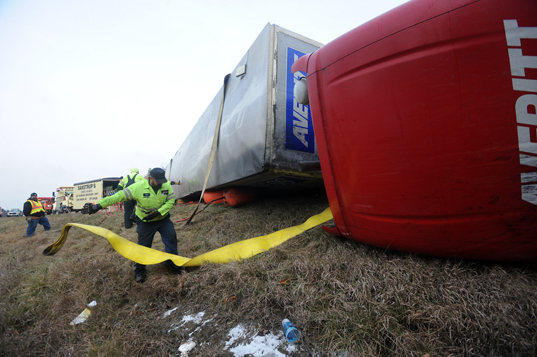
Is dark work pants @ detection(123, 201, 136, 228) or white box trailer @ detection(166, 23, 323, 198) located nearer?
white box trailer @ detection(166, 23, 323, 198)

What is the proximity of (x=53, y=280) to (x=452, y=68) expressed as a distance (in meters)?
4.39

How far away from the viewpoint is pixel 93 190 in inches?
680

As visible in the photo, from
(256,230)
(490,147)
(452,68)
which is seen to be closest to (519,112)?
(490,147)

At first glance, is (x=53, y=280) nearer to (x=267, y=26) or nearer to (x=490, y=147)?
(x=267, y=26)

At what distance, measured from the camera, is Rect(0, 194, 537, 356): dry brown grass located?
127 cm

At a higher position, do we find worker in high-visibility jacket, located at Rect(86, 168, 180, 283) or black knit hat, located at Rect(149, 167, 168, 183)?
black knit hat, located at Rect(149, 167, 168, 183)

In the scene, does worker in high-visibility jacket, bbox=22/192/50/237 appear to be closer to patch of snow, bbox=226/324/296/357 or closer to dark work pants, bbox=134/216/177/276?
dark work pants, bbox=134/216/177/276

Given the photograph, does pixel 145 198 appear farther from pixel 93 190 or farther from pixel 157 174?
pixel 93 190

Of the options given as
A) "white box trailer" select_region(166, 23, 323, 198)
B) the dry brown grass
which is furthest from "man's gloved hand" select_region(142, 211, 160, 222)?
"white box trailer" select_region(166, 23, 323, 198)

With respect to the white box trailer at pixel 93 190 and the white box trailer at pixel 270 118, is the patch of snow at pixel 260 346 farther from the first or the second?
the white box trailer at pixel 93 190

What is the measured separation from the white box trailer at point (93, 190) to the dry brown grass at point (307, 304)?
16202 millimetres

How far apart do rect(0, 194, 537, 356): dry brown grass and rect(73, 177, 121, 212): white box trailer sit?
53.2 ft

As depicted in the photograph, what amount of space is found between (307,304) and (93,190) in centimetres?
2047

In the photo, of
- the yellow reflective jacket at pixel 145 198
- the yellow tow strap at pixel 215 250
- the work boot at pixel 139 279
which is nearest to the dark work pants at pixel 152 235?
the yellow reflective jacket at pixel 145 198
